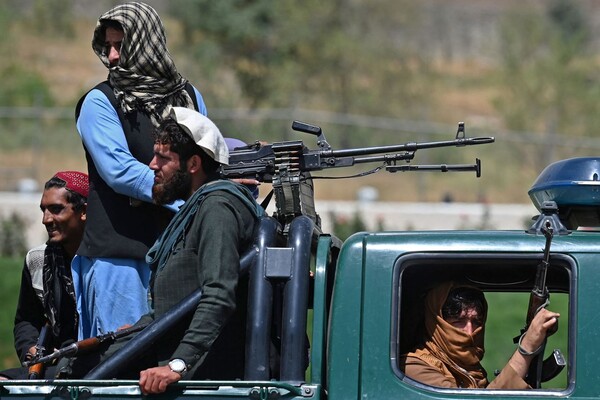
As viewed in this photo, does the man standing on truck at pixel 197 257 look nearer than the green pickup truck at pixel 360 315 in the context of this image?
No

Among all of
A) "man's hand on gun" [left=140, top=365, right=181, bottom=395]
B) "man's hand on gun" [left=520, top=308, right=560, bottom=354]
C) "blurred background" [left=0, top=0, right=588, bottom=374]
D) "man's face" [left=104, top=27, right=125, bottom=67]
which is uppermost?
"blurred background" [left=0, top=0, right=588, bottom=374]

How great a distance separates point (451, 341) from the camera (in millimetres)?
4090

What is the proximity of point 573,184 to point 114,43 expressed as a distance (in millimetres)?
2038

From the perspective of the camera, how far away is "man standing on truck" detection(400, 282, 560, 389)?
157 inches

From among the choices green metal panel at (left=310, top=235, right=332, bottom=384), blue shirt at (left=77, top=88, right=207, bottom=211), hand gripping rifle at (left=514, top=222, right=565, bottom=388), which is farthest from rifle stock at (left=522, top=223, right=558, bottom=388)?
blue shirt at (left=77, top=88, right=207, bottom=211)

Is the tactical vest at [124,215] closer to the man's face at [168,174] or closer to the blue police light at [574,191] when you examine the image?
the man's face at [168,174]

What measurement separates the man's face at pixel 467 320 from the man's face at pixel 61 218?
192cm

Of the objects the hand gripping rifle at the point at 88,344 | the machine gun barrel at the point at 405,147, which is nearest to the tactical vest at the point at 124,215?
the hand gripping rifle at the point at 88,344

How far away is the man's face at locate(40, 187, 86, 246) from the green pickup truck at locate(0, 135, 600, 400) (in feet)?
4.69

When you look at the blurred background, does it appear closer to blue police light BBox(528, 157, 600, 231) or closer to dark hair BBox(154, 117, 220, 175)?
dark hair BBox(154, 117, 220, 175)

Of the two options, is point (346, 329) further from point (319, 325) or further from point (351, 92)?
point (351, 92)

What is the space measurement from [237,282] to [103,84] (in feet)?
4.76

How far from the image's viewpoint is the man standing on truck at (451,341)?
3998mm

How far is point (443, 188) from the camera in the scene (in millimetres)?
22000
